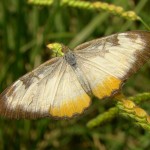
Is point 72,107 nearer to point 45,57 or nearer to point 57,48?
point 57,48

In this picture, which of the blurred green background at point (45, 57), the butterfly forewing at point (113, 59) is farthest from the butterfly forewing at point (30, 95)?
the blurred green background at point (45, 57)

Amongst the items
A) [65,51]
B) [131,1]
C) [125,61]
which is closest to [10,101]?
[65,51]

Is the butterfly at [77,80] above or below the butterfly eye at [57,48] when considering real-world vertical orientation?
below

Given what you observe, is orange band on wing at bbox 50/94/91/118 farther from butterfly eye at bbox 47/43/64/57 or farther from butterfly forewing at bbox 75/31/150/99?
butterfly eye at bbox 47/43/64/57

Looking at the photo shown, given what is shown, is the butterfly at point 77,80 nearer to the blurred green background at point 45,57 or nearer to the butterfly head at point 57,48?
the butterfly head at point 57,48

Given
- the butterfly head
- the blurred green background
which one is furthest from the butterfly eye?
the blurred green background

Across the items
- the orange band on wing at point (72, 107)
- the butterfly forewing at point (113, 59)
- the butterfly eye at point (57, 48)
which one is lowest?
the orange band on wing at point (72, 107)

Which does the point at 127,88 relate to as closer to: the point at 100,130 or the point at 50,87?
the point at 100,130
